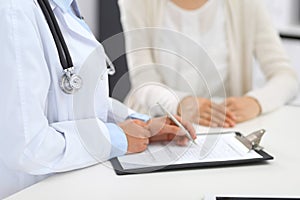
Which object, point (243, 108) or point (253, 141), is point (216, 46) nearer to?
point (243, 108)

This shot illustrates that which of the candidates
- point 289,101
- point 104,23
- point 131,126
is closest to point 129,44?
point 131,126

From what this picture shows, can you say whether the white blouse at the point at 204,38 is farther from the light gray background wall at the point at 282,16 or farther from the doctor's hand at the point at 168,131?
the light gray background wall at the point at 282,16

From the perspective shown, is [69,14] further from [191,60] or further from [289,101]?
[289,101]

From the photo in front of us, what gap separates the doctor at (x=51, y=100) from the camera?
0.88 metres

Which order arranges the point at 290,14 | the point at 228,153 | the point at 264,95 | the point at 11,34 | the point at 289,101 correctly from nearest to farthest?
the point at 11,34
the point at 228,153
the point at 264,95
the point at 289,101
the point at 290,14

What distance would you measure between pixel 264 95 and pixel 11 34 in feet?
3.10

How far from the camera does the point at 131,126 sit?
115 centimetres

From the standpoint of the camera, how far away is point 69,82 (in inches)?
37.9

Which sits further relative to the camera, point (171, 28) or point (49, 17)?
point (171, 28)

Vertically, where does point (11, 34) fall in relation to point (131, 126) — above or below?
above

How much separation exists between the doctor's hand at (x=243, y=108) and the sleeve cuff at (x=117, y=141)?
18.1 inches

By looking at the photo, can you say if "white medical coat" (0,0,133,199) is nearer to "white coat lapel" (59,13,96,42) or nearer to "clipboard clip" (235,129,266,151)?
"white coat lapel" (59,13,96,42)

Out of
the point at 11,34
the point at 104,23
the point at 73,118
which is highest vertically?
the point at 11,34

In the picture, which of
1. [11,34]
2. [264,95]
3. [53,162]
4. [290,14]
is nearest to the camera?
[11,34]
